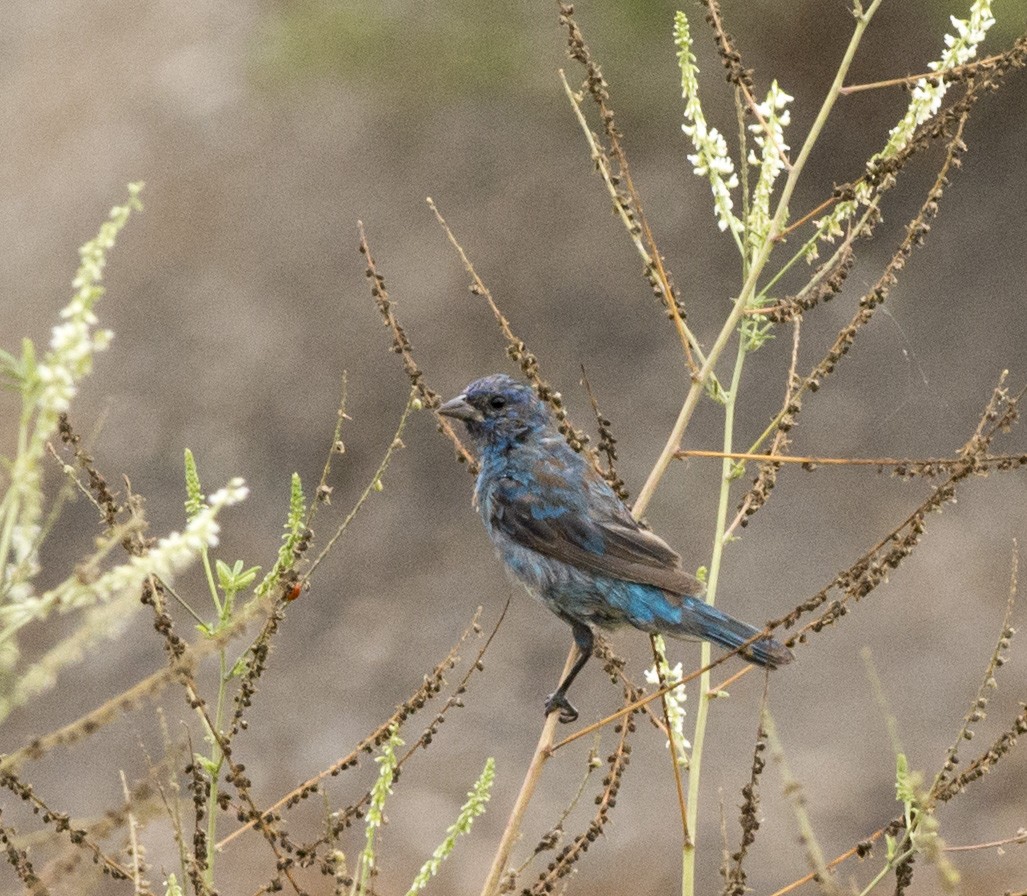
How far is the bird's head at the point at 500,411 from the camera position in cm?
453

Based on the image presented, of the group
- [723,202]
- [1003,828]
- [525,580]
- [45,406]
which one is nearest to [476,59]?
[1003,828]

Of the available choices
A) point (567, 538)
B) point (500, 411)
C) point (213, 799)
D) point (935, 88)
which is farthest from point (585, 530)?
point (213, 799)

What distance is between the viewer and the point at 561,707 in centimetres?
359

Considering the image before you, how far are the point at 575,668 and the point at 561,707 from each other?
10.5 inches

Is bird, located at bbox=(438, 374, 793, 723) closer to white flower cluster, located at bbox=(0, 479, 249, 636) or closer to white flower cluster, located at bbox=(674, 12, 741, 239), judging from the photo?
white flower cluster, located at bbox=(674, 12, 741, 239)

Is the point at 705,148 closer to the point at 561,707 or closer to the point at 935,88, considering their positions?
the point at 935,88

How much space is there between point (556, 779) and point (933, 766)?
1.76 metres

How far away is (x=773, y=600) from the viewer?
26.5ft

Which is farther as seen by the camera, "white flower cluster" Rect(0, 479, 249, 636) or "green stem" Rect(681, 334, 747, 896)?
"green stem" Rect(681, 334, 747, 896)

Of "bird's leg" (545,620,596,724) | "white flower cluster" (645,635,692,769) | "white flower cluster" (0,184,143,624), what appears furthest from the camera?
"bird's leg" (545,620,596,724)

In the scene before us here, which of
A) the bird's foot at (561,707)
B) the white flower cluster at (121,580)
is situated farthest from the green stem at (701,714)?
the white flower cluster at (121,580)

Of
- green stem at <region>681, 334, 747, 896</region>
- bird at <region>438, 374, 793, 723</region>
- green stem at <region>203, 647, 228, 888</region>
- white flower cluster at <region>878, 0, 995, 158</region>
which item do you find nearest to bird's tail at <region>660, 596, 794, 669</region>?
bird at <region>438, 374, 793, 723</region>

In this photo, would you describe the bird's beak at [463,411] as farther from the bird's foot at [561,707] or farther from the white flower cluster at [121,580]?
the white flower cluster at [121,580]

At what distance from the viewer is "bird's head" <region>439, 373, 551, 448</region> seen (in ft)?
14.9
